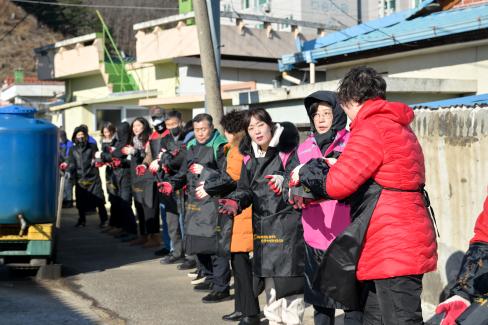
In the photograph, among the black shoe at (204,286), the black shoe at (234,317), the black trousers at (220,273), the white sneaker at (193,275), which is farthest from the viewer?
the white sneaker at (193,275)

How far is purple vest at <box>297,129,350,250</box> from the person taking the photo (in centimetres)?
501

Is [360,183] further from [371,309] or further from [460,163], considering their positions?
[460,163]

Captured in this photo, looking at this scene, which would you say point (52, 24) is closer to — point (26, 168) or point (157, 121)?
point (157, 121)

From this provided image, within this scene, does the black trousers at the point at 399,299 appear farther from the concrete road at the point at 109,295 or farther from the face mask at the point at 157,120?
the face mask at the point at 157,120

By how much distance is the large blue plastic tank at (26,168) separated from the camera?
28.3 ft

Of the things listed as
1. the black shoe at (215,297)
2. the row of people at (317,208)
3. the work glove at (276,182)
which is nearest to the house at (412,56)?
the row of people at (317,208)

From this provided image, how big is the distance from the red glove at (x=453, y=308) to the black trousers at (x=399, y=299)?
288mm

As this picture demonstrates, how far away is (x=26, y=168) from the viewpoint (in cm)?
873

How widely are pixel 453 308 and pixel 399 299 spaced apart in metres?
0.35

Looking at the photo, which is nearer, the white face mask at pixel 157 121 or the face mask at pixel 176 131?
the face mask at pixel 176 131

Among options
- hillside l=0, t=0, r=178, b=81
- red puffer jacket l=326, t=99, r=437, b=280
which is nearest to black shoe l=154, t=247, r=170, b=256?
red puffer jacket l=326, t=99, r=437, b=280

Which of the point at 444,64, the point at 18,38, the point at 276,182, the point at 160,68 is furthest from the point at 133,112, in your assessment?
the point at 18,38

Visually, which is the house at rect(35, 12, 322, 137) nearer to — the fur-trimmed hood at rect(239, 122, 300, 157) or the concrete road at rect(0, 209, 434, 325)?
the concrete road at rect(0, 209, 434, 325)

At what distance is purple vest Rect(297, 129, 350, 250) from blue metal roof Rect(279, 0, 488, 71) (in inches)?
295
